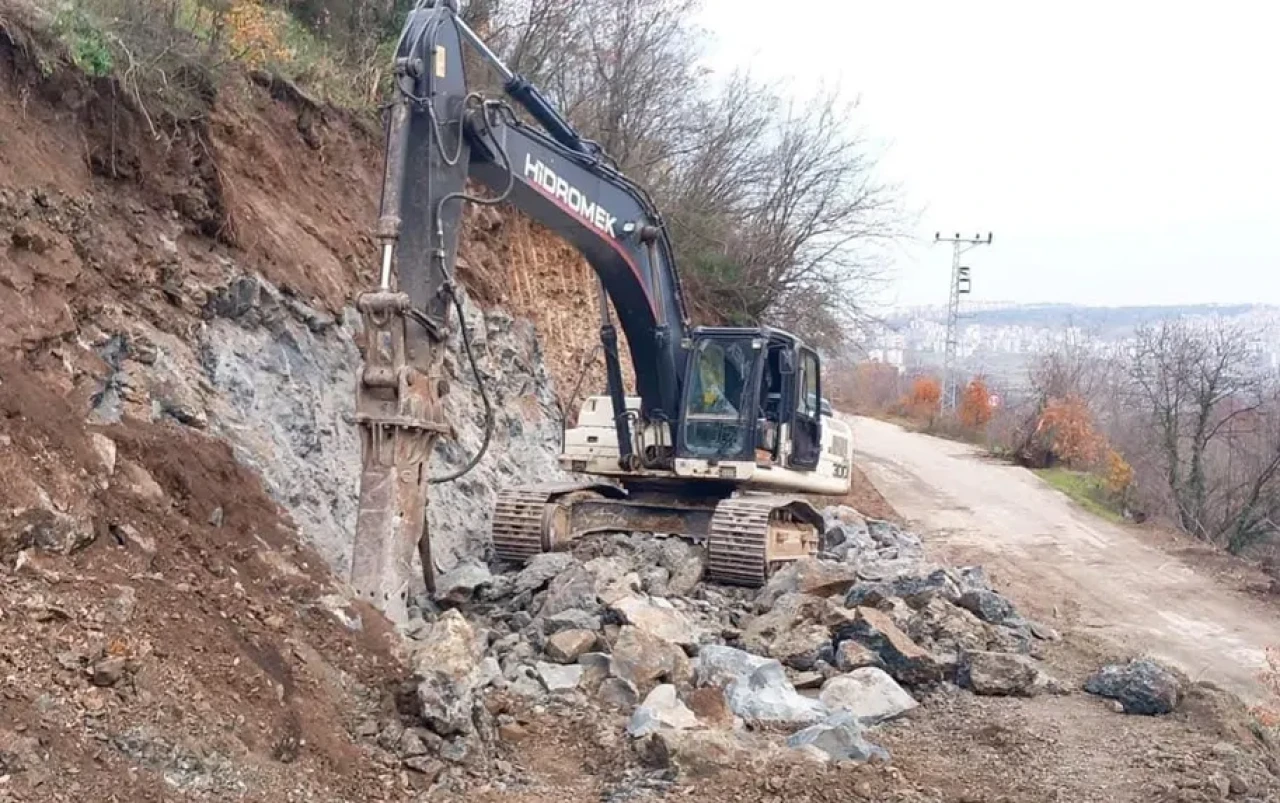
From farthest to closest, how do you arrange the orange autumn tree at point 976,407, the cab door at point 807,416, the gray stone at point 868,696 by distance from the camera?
the orange autumn tree at point 976,407
the cab door at point 807,416
the gray stone at point 868,696

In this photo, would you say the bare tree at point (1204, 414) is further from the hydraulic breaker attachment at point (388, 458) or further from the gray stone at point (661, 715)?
the hydraulic breaker attachment at point (388, 458)

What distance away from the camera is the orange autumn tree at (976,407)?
126 ft

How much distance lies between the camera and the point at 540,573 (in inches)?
300

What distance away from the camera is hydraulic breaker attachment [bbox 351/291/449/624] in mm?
5637

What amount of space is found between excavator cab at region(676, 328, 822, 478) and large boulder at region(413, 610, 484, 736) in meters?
3.75

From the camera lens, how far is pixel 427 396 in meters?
6.00

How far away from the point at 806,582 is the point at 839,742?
9.66 feet

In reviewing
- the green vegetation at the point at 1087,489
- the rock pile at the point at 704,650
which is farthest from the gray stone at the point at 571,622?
the green vegetation at the point at 1087,489

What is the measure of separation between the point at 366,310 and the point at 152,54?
13.0ft

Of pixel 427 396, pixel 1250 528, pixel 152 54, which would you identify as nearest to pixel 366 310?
pixel 427 396

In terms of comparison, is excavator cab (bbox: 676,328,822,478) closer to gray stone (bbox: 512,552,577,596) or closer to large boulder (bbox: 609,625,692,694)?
gray stone (bbox: 512,552,577,596)

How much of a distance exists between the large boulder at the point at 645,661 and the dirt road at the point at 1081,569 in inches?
184

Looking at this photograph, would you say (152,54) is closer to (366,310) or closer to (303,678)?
(366,310)

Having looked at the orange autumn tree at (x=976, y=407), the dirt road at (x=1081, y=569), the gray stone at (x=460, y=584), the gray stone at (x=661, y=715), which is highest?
the orange autumn tree at (x=976, y=407)
